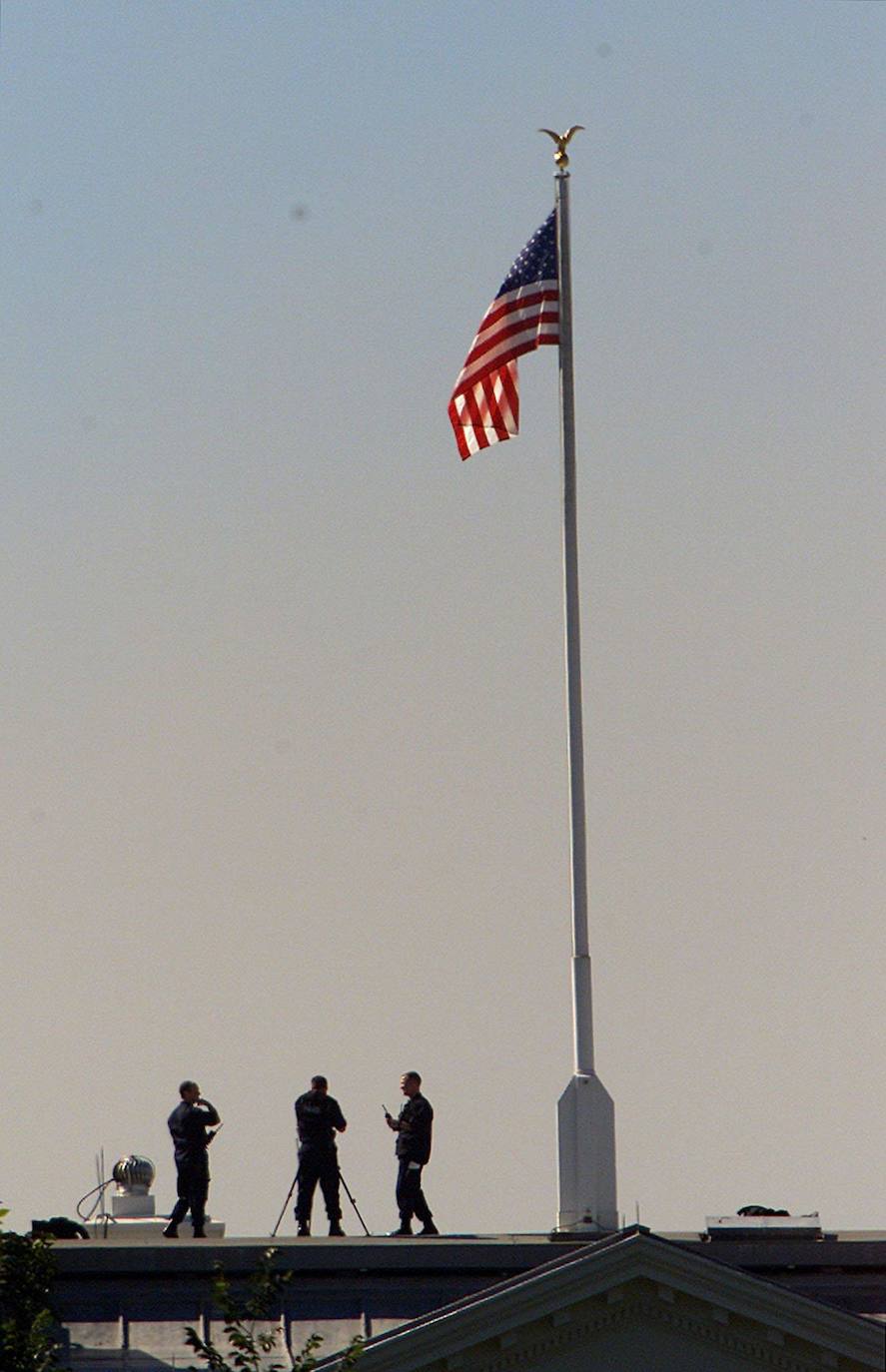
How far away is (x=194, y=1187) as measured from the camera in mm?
36875

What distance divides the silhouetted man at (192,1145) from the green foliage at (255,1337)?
302 centimetres

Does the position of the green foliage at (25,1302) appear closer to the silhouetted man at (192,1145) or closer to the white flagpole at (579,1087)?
the silhouetted man at (192,1145)

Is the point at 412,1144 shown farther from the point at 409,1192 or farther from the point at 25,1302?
the point at 25,1302

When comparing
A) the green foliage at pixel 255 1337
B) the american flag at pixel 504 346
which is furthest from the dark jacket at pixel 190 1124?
the american flag at pixel 504 346

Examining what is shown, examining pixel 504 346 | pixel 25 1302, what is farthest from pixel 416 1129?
pixel 504 346

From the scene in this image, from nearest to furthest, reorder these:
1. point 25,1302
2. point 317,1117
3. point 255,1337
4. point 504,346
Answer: point 25,1302 → point 255,1337 → point 317,1117 → point 504,346

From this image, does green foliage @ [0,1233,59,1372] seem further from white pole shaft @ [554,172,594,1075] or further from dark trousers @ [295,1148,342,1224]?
→ white pole shaft @ [554,172,594,1075]

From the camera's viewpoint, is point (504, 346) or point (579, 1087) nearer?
point (579, 1087)

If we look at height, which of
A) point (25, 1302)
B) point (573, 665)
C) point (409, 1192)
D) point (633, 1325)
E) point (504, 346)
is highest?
point (504, 346)

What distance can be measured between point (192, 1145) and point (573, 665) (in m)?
6.53

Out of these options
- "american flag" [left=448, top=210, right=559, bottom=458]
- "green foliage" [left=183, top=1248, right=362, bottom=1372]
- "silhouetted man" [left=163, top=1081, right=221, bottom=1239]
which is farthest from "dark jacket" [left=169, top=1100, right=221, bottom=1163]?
"american flag" [left=448, top=210, right=559, bottom=458]

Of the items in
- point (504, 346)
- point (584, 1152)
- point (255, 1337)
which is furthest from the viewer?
point (504, 346)

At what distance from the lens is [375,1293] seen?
34969mm

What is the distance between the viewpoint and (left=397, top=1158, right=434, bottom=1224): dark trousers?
3678 centimetres
